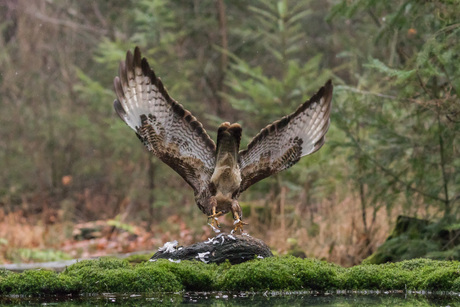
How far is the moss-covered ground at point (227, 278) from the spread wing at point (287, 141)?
110cm

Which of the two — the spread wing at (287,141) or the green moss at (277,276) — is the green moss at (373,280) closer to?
the green moss at (277,276)

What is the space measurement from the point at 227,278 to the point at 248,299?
0.46 meters

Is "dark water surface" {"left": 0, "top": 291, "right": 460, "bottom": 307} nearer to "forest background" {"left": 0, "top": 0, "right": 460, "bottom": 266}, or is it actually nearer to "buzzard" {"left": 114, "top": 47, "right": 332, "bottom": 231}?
"buzzard" {"left": 114, "top": 47, "right": 332, "bottom": 231}

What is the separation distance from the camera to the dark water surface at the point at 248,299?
573 cm

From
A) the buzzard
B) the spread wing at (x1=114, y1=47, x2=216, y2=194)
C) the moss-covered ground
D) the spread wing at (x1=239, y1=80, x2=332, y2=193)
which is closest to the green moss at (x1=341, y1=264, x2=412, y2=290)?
the moss-covered ground

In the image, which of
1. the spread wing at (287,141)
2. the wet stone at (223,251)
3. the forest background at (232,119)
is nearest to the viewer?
the wet stone at (223,251)

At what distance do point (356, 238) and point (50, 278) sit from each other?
624 centimetres

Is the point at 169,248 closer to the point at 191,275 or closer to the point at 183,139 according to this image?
the point at 191,275

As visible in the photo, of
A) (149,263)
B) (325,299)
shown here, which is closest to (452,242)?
(325,299)

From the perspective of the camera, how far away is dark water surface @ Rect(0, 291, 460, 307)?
18.8 ft

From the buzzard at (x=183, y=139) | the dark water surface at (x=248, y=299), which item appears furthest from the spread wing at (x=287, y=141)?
the dark water surface at (x=248, y=299)

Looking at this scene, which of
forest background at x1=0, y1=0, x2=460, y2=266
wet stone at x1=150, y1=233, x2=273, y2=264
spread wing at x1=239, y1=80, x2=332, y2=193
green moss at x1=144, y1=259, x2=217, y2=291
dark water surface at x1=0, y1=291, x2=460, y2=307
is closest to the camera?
dark water surface at x1=0, y1=291, x2=460, y2=307

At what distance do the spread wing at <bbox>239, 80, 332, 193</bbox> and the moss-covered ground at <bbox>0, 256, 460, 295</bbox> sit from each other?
110 cm

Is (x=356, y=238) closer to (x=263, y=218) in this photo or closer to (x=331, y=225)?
(x=331, y=225)
